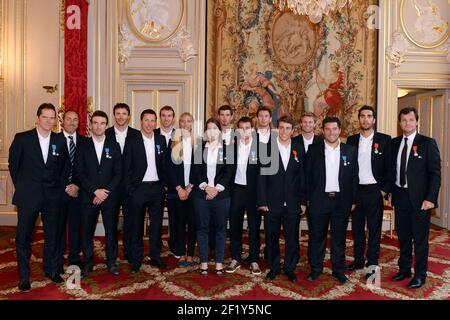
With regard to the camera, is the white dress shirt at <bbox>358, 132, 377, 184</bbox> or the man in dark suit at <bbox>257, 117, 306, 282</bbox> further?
the white dress shirt at <bbox>358, 132, 377, 184</bbox>

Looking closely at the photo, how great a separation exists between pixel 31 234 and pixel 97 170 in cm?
86

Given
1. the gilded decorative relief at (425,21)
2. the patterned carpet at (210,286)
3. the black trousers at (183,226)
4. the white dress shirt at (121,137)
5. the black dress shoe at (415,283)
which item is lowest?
the patterned carpet at (210,286)

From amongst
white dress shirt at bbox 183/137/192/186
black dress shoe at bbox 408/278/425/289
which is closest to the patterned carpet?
black dress shoe at bbox 408/278/425/289

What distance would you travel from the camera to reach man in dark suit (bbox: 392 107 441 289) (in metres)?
3.93

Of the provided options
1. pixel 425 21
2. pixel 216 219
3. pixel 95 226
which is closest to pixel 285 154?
pixel 216 219

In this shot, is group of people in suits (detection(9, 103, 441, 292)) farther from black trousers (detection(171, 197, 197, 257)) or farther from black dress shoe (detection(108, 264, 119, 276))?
black trousers (detection(171, 197, 197, 257))

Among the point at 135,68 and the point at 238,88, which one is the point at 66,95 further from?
the point at 238,88

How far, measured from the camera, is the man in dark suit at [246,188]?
431 centimetres

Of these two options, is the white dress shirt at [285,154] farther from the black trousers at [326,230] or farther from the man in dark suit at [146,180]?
the man in dark suit at [146,180]

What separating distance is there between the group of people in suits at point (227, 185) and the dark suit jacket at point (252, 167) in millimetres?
11

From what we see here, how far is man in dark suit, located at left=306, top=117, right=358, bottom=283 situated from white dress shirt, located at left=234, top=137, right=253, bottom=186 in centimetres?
67

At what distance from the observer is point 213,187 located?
4168 millimetres

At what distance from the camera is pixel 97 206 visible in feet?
13.7

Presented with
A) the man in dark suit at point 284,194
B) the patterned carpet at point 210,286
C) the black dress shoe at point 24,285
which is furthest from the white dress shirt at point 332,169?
the black dress shoe at point 24,285
